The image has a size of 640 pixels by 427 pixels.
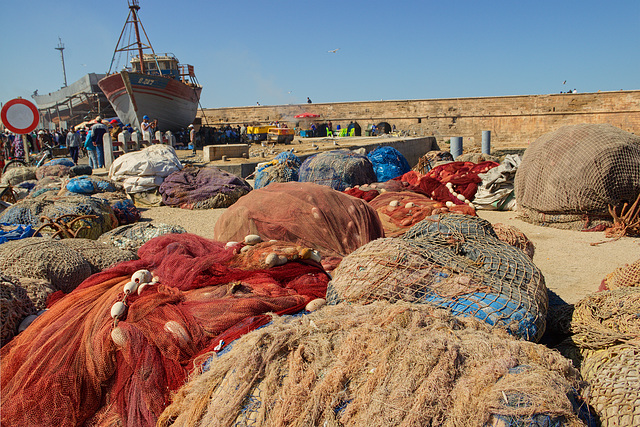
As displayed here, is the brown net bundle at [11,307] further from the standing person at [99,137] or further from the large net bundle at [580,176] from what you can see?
the standing person at [99,137]

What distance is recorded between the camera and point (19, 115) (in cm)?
786

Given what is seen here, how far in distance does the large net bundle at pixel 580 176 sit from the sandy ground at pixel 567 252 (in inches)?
10.8

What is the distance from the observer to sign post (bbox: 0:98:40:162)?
25.4 feet

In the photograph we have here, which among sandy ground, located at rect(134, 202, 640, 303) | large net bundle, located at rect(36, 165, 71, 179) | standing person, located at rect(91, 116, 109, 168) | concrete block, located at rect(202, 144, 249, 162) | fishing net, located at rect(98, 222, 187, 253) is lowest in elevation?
sandy ground, located at rect(134, 202, 640, 303)

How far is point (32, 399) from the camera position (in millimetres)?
1950

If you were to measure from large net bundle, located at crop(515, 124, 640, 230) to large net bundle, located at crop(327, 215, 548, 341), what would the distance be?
4472 millimetres

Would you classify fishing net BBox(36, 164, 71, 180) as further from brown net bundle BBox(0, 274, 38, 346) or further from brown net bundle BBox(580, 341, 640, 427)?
brown net bundle BBox(580, 341, 640, 427)

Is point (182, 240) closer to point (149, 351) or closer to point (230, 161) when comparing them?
point (149, 351)

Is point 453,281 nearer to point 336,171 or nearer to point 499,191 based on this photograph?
point 336,171

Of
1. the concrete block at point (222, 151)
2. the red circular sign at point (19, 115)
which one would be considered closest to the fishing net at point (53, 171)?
the red circular sign at point (19, 115)

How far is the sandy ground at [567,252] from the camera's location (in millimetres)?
4426

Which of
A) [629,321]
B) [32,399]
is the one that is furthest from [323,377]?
[629,321]

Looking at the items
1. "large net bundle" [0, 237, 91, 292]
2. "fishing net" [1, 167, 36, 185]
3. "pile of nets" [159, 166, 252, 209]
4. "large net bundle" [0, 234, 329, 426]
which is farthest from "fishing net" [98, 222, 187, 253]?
"fishing net" [1, 167, 36, 185]

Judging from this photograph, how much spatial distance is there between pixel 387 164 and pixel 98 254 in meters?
7.32
